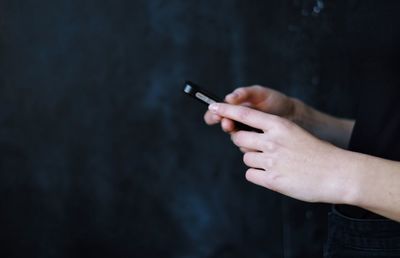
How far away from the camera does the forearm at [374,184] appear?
2.08 ft

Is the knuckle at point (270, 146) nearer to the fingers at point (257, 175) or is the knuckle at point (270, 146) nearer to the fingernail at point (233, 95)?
the fingers at point (257, 175)

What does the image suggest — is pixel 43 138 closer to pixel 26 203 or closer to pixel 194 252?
pixel 26 203

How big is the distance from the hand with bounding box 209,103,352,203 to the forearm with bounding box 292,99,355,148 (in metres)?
0.27

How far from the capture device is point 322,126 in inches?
38.0

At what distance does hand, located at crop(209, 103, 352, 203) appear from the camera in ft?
2.13

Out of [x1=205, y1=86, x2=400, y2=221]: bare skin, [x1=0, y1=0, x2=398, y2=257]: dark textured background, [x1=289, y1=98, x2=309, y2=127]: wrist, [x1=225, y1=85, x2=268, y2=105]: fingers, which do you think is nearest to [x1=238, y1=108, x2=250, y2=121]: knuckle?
[x1=205, y1=86, x2=400, y2=221]: bare skin

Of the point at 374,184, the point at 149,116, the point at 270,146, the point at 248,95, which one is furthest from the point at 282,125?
the point at 149,116

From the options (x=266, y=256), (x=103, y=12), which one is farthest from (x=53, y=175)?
(x=266, y=256)

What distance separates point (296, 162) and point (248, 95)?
0.27m

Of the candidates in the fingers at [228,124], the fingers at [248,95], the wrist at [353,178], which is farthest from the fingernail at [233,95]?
the wrist at [353,178]

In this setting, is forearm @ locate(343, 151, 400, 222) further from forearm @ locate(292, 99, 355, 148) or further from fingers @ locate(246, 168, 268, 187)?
forearm @ locate(292, 99, 355, 148)

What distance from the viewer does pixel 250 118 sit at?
0.71 meters

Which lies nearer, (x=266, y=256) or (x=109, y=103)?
(x=109, y=103)

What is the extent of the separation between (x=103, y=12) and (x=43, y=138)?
30cm
